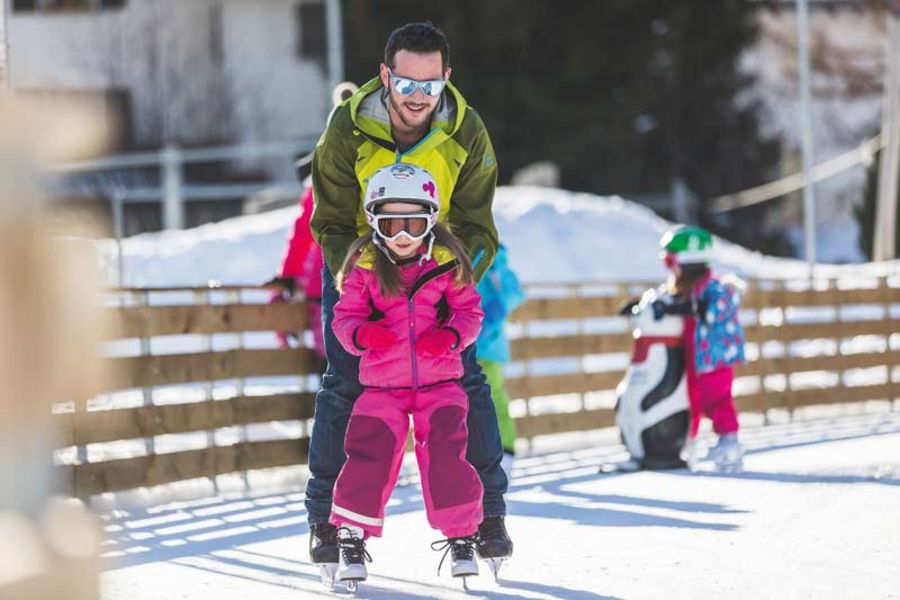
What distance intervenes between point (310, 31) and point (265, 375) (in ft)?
90.6

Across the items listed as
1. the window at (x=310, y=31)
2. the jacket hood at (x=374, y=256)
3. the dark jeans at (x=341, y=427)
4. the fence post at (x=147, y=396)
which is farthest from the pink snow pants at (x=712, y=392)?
the window at (x=310, y=31)

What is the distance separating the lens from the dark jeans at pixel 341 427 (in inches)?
186

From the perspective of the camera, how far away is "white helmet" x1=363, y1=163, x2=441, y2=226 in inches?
176

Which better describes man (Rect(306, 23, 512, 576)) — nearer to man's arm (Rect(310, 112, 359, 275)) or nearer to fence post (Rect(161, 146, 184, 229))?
man's arm (Rect(310, 112, 359, 275))

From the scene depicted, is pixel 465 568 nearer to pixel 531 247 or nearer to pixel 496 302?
pixel 496 302

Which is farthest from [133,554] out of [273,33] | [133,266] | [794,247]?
[794,247]

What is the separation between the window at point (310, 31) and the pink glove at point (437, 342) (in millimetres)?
31422

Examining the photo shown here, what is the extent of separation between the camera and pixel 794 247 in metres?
38.8

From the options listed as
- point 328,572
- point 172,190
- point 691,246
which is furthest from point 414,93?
point 172,190

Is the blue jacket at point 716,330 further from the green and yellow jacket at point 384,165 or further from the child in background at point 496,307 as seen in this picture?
the green and yellow jacket at point 384,165

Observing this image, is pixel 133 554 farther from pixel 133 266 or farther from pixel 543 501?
pixel 133 266

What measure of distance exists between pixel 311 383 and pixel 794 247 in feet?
101

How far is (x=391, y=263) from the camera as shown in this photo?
14.9 feet

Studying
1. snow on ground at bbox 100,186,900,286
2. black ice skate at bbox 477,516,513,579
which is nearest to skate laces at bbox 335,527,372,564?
black ice skate at bbox 477,516,513,579
